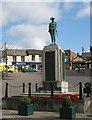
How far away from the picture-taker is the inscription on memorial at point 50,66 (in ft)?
49.1

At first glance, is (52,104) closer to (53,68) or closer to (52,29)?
(53,68)

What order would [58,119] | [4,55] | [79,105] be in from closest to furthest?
[58,119]
[79,105]
[4,55]

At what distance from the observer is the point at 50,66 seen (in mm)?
15047

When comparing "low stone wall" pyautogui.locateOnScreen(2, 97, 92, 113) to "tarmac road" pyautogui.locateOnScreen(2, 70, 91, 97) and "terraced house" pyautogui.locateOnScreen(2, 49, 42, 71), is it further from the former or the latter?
"terraced house" pyautogui.locateOnScreen(2, 49, 42, 71)

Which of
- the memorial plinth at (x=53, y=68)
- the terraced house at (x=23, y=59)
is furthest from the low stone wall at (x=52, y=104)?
the terraced house at (x=23, y=59)

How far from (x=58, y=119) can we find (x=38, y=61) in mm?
65688

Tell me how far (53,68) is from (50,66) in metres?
0.28

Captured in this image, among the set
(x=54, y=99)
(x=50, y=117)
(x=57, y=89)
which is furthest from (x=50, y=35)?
(x=50, y=117)

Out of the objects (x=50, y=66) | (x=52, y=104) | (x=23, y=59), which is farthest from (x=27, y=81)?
(x=23, y=59)

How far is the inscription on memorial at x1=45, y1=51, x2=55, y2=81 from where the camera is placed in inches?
589

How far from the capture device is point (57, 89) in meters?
14.6

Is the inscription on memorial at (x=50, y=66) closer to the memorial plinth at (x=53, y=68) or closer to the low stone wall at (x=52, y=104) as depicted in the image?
the memorial plinth at (x=53, y=68)

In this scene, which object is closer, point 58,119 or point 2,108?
point 58,119

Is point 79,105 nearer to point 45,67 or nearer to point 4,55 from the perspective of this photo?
point 45,67
